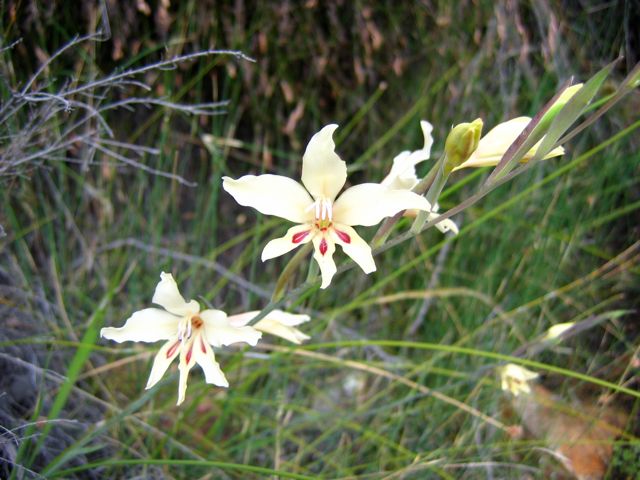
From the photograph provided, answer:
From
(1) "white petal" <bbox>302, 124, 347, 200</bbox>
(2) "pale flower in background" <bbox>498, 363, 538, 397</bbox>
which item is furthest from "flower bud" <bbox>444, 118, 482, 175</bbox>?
(2) "pale flower in background" <bbox>498, 363, 538, 397</bbox>

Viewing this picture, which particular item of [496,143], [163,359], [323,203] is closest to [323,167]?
[323,203]

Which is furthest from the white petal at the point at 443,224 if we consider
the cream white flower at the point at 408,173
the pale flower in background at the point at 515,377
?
the pale flower in background at the point at 515,377

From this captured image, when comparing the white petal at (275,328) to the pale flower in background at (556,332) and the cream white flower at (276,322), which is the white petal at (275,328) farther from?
the pale flower in background at (556,332)

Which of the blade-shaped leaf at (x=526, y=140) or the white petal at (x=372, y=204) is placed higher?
the blade-shaped leaf at (x=526, y=140)

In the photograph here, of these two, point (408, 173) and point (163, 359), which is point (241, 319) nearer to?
point (163, 359)

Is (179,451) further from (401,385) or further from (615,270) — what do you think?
(615,270)
